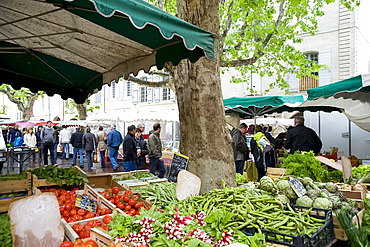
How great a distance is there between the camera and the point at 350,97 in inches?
283

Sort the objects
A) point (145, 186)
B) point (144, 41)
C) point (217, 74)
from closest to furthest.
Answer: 1. point (144, 41)
2. point (217, 74)
3. point (145, 186)

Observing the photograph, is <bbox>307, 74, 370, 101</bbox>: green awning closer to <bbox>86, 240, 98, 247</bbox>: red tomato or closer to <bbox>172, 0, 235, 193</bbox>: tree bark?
<bbox>172, 0, 235, 193</bbox>: tree bark

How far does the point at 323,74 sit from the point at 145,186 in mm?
17915

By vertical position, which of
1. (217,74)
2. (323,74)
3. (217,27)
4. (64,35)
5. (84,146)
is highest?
(323,74)

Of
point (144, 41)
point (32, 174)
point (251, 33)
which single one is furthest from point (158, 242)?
point (251, 33)

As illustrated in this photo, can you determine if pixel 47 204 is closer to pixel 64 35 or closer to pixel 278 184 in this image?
pixel 64 35

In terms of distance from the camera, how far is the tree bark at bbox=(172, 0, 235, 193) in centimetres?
427

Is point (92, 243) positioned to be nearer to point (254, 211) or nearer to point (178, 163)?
point (254, 211)

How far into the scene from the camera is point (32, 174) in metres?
4.65

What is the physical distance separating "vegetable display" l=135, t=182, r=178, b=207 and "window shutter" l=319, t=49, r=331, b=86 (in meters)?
17.7

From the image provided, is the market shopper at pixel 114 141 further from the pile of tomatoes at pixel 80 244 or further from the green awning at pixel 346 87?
the pile of tomatoes at pixel 80 244

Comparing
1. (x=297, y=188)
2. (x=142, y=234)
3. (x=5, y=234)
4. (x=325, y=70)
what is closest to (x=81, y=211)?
(x=5, y=234)

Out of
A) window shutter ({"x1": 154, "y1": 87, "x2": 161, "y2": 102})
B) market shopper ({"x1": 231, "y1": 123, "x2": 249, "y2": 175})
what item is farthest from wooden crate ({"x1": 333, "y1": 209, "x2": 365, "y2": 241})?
window shutter ({"x1": 154, "y1": 87, "x2": 161, "y2": 102})

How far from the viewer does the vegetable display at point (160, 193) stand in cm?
403
